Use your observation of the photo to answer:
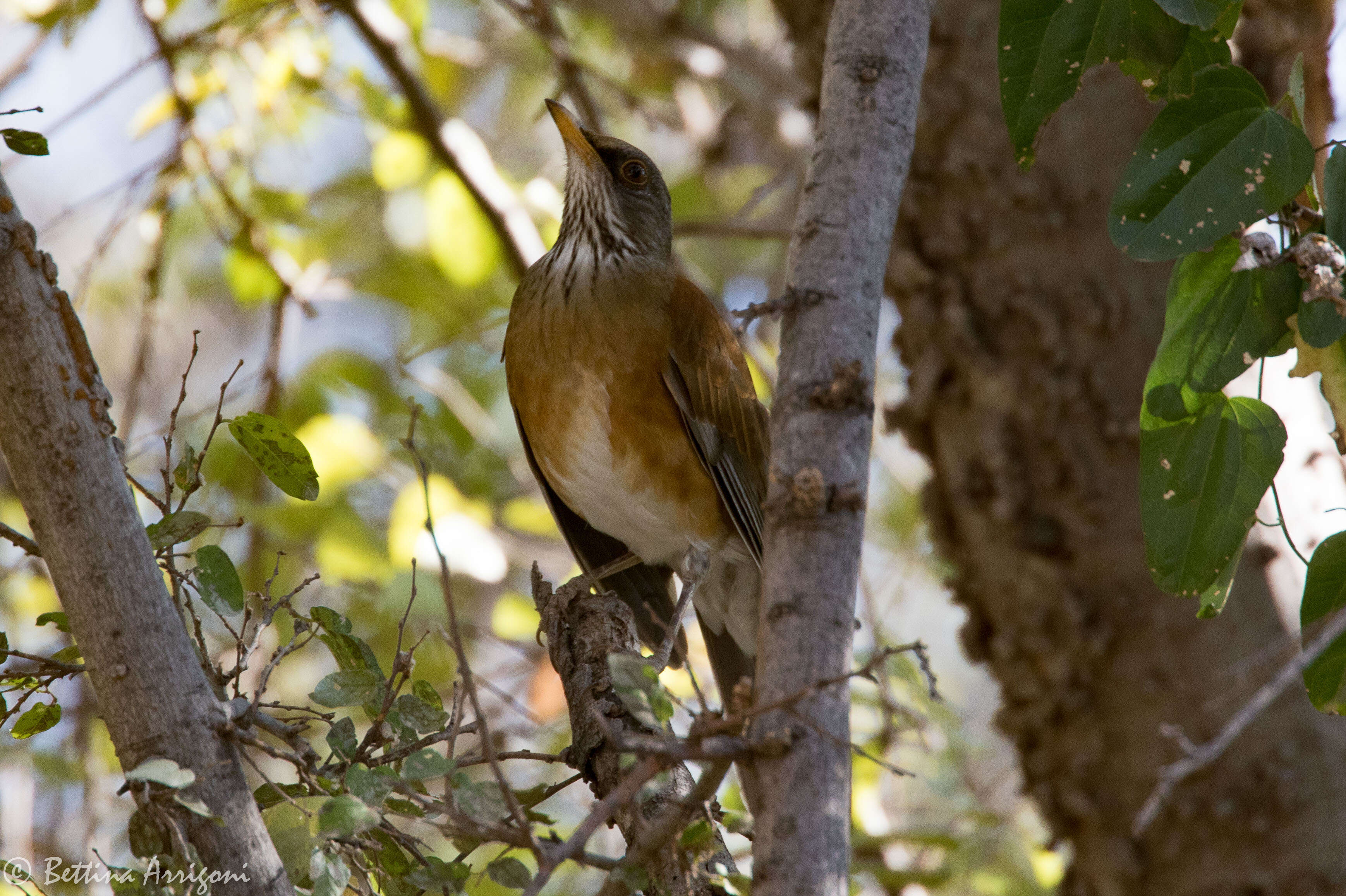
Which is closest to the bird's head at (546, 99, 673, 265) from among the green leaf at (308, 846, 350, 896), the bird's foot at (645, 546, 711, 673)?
the bird's foot at (645, 546, 711, 673)

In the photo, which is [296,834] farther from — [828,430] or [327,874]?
[828,430]

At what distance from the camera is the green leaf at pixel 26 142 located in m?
1.71

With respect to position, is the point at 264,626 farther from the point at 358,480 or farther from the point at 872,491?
the point at 872,491

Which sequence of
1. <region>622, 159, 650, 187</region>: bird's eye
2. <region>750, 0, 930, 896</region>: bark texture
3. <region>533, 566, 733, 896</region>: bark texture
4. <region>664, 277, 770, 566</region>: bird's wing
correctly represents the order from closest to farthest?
<region>750, 0, 930, 896</region>: bark texture, <region>533, 566, 733, 896</region>: bark texture, <region>664, 277, 770, 566</region>: bird's wing, <region>622, 159, 650, 187</region>: bird's eye


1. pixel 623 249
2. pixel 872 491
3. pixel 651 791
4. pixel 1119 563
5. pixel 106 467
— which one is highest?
pixel 872 491

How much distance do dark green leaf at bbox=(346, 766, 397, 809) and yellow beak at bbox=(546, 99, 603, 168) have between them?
8.55 ft

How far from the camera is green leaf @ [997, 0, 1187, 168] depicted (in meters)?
1.68

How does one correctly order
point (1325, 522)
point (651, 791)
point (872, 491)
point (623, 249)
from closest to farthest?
point (651, 791) < point (623, 249) < point (1325, 522) < point (872, 491)

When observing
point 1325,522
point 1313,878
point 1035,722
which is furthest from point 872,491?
point 1313,878

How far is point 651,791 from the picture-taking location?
1.50m

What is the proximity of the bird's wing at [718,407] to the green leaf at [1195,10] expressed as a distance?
178 cm

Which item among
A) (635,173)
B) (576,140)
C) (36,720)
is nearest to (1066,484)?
(635,173)

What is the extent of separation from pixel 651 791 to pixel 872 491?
15.8 ft

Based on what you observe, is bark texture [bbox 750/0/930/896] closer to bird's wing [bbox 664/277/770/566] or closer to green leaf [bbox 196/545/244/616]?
green leaf [bbox 196/545/244/616]
